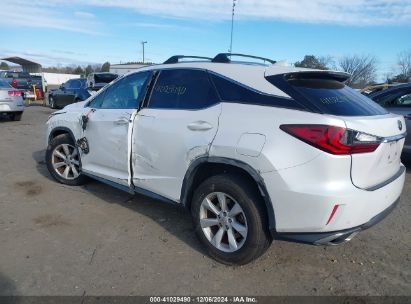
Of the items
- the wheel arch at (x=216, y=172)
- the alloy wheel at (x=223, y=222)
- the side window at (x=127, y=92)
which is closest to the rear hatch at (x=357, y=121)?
the wheel arch at (x=216, y=172)

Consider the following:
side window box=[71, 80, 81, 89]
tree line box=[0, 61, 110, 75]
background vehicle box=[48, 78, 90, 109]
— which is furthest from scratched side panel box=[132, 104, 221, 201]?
tree line box=[0, 61, 110, 75]

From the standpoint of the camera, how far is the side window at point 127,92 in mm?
4383

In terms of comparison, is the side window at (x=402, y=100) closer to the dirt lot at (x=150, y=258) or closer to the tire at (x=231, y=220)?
the dirt lot at (x=150, y=258)

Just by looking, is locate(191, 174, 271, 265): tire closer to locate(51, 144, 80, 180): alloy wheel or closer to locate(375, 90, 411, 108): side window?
locate(51, 144, 80, 180): alloy wheel

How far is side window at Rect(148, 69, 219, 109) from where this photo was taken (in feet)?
12.1

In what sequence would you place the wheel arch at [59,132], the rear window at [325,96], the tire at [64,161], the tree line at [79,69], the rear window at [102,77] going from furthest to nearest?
the tree line at [79,69] → the rear window at [102,77] → the tire at [64,161] → the wheel arch at [59,132] → the rear window at [325,96]

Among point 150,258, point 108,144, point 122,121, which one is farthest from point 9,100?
point 150,258

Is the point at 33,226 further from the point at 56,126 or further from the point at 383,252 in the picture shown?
the point at 383,252

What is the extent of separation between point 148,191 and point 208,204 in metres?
0.93

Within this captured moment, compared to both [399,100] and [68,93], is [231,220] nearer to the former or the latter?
[399,100]

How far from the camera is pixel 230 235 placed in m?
3.44

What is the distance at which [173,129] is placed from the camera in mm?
3791

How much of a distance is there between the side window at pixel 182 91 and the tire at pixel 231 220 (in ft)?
2.60

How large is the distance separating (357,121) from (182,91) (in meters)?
1.76
